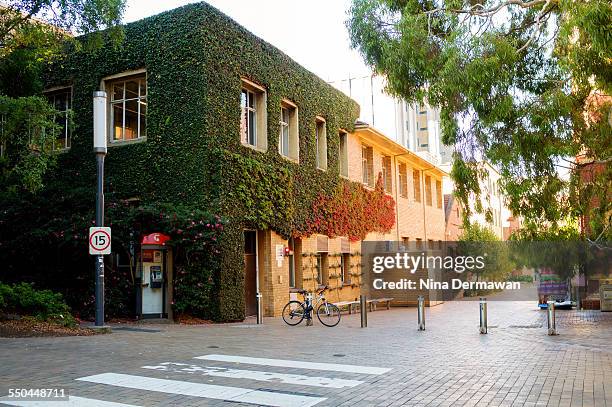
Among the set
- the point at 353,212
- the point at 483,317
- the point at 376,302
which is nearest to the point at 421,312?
the point at 483,317

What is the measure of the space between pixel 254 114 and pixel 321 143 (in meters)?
5.13

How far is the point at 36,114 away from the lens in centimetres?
1446

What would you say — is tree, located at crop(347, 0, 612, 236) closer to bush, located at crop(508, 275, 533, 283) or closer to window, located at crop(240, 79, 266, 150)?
window, located at crop(240, 79, 266, 150)

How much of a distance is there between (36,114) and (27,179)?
1.69m

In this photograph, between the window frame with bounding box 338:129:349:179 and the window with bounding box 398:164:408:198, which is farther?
→ the window with bounding box 398:164:408:198

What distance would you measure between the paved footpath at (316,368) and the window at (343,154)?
13081 millimetres

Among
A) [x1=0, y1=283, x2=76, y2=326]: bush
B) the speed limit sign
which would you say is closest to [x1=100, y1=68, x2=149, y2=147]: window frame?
the speed limit sign

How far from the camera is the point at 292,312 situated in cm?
1758

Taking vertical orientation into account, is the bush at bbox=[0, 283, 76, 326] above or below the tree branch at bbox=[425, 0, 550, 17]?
below

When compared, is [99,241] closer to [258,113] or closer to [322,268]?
[258,113]

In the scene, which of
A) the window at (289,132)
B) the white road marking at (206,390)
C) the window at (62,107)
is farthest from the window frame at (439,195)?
the white road marking at (206,390)

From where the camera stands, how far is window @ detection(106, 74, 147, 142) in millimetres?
19938

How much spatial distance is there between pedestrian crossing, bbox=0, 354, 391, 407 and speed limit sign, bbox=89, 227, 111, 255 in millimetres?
4825

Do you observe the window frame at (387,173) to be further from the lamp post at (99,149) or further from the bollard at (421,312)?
the lamp post at (99,149)
